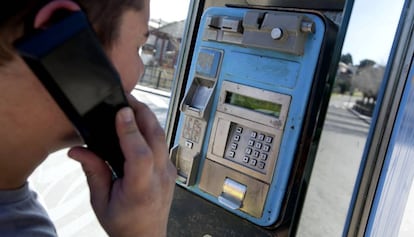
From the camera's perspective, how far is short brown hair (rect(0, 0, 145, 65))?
552 mm

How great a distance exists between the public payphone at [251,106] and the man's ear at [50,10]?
81 cm

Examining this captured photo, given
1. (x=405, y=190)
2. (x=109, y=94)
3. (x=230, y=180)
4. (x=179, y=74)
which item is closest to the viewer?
(x=109, y=94)

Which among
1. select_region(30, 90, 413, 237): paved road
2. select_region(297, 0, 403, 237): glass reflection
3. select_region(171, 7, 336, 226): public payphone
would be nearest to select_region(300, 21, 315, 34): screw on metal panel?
select_region(171, 7, 336, 226): public payphone

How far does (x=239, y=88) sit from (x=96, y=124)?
787mm

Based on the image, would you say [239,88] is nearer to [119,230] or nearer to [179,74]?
[179,74]

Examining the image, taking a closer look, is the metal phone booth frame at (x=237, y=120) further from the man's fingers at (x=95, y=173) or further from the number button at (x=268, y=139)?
the man's fingers at (x=95, y=173)

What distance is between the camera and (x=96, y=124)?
64 centimetres

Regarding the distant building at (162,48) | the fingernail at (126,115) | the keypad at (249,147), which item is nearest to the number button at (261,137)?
the keypad at (249,147)

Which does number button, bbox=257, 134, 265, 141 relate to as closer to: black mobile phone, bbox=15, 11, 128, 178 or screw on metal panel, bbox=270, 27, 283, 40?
screw on metal panel, bbox=270, 27, 283, 40

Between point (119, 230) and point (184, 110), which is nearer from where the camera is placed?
point (119, 230)

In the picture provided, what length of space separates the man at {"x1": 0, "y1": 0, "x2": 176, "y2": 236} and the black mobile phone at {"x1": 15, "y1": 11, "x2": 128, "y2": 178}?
0.03 meters

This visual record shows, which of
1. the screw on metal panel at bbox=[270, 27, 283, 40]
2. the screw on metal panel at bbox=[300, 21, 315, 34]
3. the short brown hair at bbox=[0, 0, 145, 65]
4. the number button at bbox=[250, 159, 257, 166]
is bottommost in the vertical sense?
the number button at bbox=[250, 159, 257, 166]

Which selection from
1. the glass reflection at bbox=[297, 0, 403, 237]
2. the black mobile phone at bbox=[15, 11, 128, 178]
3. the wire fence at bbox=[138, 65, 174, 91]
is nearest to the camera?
the black mobile phone at bbox=[15, 11, 128, 178]

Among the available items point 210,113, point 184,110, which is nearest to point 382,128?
point 210,113
